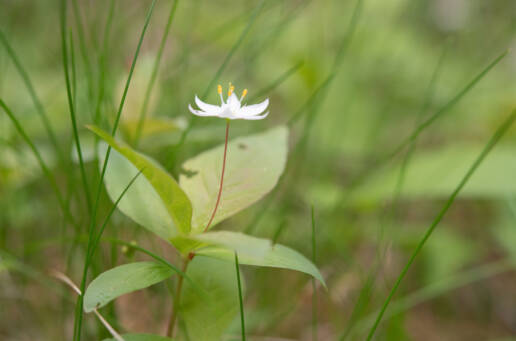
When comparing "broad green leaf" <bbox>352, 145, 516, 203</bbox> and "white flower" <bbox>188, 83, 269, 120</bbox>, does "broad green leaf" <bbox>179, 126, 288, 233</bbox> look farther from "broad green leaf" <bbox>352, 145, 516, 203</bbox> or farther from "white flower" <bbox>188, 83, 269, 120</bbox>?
"broad green leaf" <bbox>352, 145, 516, 203</bbox>

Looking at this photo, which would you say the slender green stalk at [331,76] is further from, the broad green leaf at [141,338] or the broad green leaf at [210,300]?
the broad green leaf at [141,338]

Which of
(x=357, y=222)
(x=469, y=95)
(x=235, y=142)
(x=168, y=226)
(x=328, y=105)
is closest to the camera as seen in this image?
(x=168, y=226)

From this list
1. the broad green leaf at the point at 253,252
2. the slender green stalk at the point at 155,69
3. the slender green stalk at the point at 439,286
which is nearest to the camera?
Answer: the broad green leaf at the point at 253,252

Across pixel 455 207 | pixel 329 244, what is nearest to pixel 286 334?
pixel 329 244

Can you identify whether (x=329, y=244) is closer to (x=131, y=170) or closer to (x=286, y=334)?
(x=286, y=334)

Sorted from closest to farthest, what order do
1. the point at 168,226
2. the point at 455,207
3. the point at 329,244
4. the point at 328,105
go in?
the point at 168,226 < the point at 329,244 < the point at 455,207 < the point at 328,105

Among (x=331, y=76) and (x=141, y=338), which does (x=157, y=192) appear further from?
(x=331, y=76)

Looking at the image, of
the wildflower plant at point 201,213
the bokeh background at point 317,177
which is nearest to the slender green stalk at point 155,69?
the bokeh background at point 317,177

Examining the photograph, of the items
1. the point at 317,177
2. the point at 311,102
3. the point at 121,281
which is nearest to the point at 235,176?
the point at 121,281
